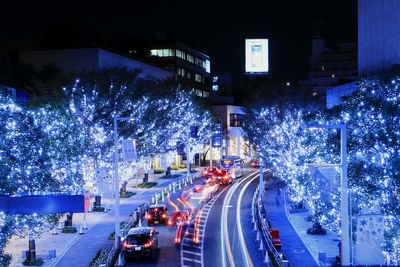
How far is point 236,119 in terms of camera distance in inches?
4053

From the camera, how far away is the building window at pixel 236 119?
102 meters

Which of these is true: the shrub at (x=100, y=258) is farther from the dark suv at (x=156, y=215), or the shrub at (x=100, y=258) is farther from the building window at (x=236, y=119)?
the building window at (x=236, y=119)

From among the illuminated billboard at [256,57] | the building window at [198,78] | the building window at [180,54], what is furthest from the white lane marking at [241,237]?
Result: the building window at [198,78]

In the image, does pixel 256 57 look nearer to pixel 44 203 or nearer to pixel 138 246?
pixel 138 246

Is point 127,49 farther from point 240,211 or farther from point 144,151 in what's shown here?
point 240,211

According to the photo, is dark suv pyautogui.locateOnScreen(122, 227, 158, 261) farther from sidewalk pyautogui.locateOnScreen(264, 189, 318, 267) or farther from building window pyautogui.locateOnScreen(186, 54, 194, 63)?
building window pyautogui.locateOnScreen(186, 54, 194, 63)

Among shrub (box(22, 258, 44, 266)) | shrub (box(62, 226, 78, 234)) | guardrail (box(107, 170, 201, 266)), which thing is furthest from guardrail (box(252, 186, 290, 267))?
shrub (box(62, 226, 78, 234))

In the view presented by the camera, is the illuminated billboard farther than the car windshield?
Yes

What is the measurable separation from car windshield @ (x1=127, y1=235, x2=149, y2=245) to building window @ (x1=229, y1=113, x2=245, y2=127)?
7536cm

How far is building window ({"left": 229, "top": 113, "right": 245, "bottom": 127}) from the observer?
10169 cm

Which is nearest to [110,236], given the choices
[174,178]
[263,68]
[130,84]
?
[130,84]

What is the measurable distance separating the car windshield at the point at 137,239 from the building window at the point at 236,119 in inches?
2967

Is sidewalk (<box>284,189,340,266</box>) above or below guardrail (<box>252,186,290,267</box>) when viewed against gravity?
below

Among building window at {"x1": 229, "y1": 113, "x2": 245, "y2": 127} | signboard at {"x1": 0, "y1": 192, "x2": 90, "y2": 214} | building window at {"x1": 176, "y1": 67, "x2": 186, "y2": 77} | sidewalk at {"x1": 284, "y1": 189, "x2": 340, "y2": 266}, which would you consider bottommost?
sidewalk at {"x1": 284, "y1": 189, "x2": 340, "y2": 266}
